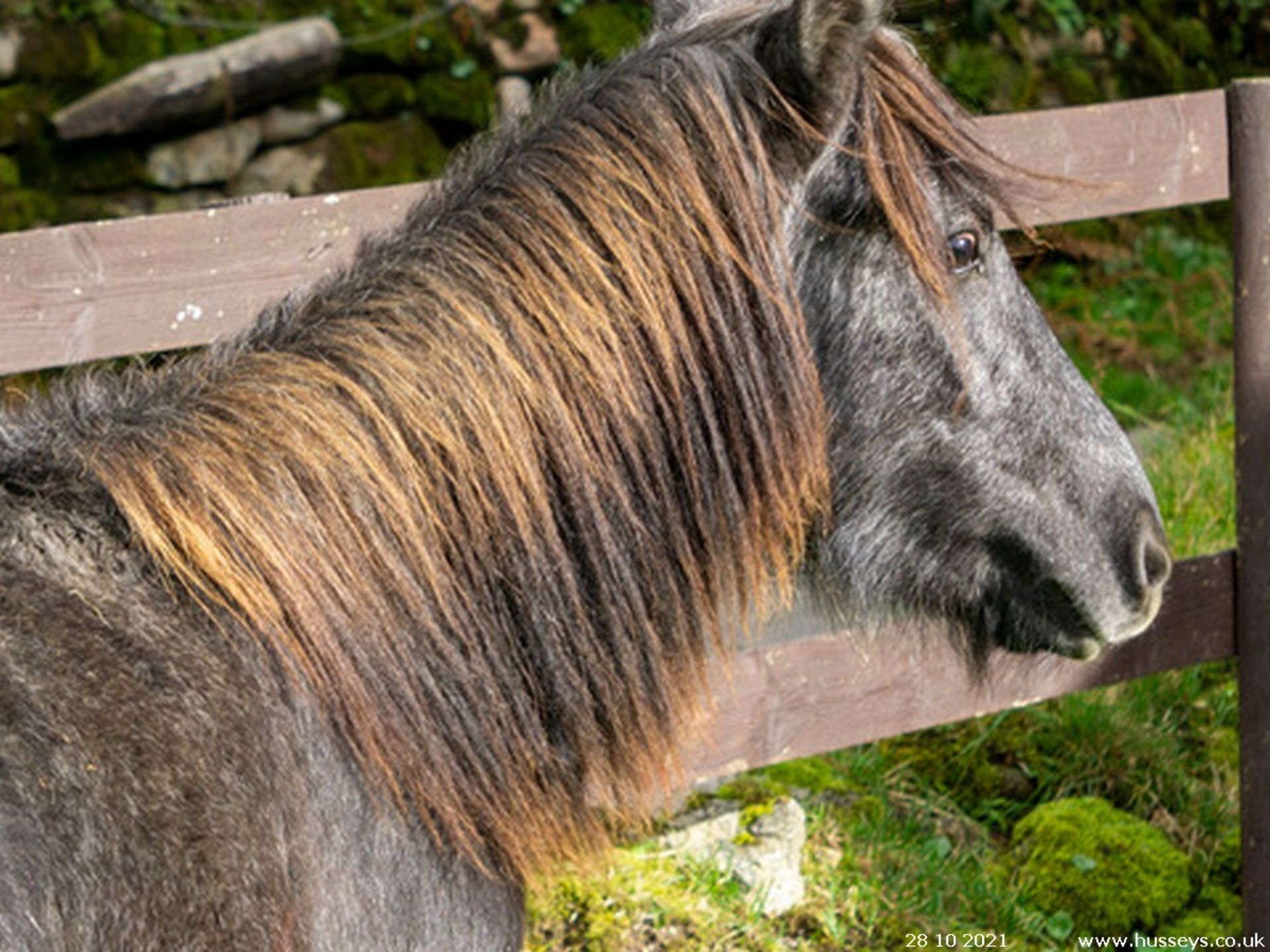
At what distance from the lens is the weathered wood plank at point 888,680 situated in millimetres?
3002

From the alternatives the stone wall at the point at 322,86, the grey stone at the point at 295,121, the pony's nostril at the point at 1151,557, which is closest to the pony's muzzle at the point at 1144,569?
the pony's nostril at the point at 1151,557

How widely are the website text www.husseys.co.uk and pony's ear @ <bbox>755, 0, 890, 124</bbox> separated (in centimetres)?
235

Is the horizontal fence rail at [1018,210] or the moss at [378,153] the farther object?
the moss at [378,153]

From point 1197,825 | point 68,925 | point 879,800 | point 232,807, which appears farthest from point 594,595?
point 1197,825

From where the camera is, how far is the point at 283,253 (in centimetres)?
273

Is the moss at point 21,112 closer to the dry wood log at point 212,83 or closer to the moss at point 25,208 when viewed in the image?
the dry wood log at point 212,83

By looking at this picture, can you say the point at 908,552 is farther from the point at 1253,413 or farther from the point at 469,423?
the point at 1253,413

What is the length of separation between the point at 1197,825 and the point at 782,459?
8.23ft

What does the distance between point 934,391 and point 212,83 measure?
4.87 m

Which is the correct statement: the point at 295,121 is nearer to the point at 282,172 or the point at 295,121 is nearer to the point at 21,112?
the point at 282,172

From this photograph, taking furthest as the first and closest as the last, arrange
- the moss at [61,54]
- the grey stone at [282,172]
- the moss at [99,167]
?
the grey stone at [282,172]
the moss at [99,167]
the moss at [61,54]

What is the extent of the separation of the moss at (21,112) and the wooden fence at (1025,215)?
3.78 metres

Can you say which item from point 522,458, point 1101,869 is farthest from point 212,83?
point 522,458

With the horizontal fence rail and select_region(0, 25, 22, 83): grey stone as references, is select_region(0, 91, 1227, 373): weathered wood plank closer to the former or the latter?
the horizontal fence rail
